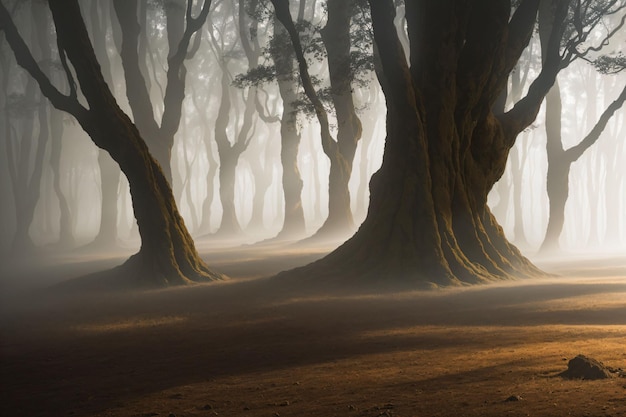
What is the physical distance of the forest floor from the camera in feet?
18.2

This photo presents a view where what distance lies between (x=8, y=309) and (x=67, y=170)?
138 ft

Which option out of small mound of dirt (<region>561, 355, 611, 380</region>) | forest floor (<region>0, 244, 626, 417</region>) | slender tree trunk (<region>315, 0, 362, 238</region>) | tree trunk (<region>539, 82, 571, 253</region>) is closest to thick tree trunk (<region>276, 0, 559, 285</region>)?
forest floor (<region>0, 244, 626, 417</region>)

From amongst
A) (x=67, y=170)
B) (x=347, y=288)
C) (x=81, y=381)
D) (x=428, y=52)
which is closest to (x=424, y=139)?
(x=428, y=52)

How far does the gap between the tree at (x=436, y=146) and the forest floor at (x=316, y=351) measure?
110 cm

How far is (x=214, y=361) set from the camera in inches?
309

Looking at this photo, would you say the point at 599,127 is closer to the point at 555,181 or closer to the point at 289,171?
the point at 555,181

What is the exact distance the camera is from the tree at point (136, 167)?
656 inches

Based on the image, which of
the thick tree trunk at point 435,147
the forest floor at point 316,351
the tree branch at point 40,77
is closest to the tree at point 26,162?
the tree branch at point 40,77

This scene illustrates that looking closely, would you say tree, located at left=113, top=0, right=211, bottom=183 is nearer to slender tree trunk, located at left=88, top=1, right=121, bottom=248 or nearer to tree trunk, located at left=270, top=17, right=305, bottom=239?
tree trunk, located at left=270, top=17, right=305, bottom=239

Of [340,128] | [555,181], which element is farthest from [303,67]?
[555,181]

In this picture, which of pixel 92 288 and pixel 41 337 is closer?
pixel 41 337

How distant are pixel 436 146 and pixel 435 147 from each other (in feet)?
0.09

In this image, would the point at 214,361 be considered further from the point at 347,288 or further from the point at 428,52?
the point at 428,52

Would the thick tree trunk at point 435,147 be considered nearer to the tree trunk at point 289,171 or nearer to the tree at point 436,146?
the tree at point 436,146
